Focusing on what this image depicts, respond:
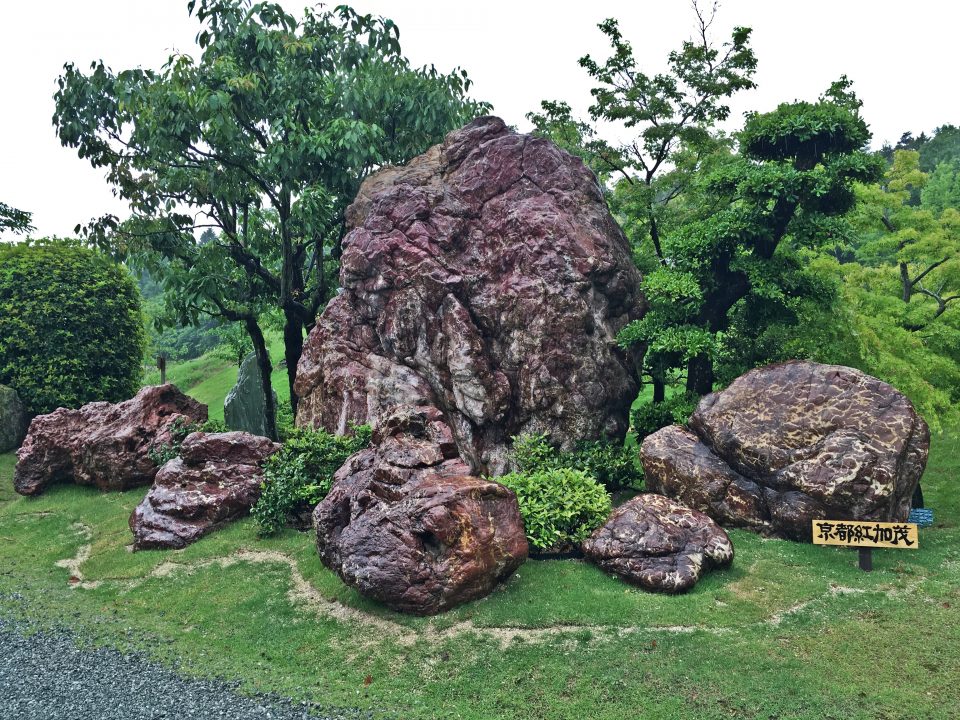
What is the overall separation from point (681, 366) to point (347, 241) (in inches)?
381

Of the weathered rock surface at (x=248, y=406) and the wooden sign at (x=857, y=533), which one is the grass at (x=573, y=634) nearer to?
the wooden sign at (x=857, y=533)

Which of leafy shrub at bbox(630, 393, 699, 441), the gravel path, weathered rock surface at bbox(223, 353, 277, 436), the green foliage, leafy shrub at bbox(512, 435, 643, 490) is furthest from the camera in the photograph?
weathered rock surface at bbox(223, 353, 277, 436)

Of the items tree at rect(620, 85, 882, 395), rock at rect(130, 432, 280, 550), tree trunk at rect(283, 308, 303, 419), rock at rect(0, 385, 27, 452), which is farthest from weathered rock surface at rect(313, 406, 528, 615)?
rock at rect(0, 385, 27, 452)

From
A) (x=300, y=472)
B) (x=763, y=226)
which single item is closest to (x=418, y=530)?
(x=300, y=472)

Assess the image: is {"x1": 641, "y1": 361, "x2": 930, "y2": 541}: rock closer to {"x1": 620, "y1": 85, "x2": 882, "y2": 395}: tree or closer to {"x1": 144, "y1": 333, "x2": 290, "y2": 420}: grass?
{"x1": 620, "y1": 85, "x2": 882, "y2": 395}: tree

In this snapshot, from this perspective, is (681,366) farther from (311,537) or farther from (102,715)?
(102,715)

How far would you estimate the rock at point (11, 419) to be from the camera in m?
21.9

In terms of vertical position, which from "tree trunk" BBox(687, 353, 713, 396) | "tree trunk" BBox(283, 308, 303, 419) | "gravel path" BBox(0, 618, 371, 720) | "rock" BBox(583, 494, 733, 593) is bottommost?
"gravel path" BBox(0, 618, 371, 720)

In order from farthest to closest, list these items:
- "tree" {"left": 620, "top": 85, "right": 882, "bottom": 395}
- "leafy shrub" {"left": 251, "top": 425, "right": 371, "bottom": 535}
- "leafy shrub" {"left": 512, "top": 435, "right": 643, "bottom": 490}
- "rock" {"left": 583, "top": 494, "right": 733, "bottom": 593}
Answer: "leafy shrub" {"left": 512, "top": 435, "right": 643, "bottom": 490}, "leafy shrub" {"left": 251, "top": 425, "right": 371, "bottom": 535}, "tree" {"left": 620, "top": 85, "right": 882, "bottom": 395}, "rock" {"left": 583, "top": 494, "right": 733, "bottom": 593}

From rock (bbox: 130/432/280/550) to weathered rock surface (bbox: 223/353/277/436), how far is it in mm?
7330

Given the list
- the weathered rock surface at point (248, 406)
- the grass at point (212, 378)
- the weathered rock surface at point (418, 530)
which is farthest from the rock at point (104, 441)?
the grass at point (212, 378)

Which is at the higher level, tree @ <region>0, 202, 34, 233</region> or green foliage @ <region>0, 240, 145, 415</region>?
tree @ <region>0, 202, 34, 233</region>

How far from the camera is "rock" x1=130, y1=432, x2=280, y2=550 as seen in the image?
14.3 metres

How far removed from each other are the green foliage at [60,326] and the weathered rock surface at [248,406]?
4796mm
